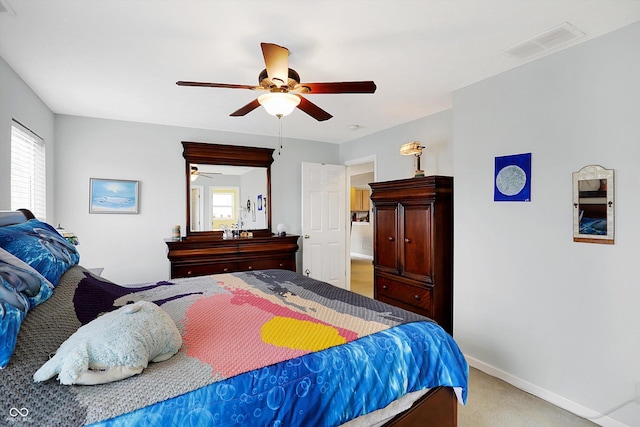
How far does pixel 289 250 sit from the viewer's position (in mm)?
4832

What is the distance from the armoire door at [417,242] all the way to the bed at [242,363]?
1464 mm

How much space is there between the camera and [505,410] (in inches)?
91.9

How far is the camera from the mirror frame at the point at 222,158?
4.51 meters

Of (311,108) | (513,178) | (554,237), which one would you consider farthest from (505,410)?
(311,108)

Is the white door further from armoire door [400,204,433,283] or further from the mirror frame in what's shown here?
armoire door [400,204,433,283]

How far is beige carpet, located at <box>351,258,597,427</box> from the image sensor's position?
2.19 meters

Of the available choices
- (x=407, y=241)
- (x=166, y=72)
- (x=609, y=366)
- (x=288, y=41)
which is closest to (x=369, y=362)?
(x=609, y=366)

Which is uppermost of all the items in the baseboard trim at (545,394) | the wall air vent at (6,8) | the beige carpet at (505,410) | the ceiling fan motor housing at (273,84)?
the wall air vent at (6,8)

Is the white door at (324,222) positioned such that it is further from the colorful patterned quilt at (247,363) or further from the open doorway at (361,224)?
the colorful patterned quilt at (247,363)

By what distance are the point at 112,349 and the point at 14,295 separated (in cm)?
38

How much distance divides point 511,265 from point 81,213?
4.69 m

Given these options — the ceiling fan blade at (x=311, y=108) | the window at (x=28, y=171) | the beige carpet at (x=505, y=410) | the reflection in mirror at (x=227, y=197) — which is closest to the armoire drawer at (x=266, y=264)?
the reflection in mirror at (x=227, y=197)

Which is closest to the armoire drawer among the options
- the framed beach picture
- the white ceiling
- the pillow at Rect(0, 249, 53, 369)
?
the framed beach picture

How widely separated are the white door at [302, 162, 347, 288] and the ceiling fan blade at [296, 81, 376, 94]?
2.96 metres
